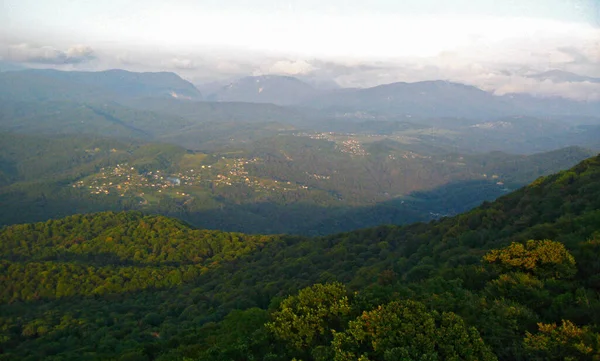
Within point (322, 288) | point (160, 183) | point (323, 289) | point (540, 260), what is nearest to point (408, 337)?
point (323, 289)

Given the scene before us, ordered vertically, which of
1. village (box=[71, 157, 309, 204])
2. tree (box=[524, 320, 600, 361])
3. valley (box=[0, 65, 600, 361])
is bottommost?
village (box=[71, 157, 309, 204])

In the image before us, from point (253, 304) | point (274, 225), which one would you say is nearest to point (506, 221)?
point (253, 304)

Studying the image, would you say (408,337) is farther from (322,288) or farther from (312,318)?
(322,288)

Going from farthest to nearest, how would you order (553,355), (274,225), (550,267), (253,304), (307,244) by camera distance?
(274,225) < (307,244) < (253,304) < (550,267) < (553,355)

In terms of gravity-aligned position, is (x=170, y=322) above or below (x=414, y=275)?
below

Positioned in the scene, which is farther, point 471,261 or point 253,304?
point 253,304

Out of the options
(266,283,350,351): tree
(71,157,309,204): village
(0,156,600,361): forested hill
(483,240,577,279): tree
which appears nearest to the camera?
(0,156,600,361): forested hill

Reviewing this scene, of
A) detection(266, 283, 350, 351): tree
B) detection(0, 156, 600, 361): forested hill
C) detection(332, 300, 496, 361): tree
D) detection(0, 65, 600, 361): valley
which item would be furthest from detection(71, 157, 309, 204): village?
detection(332, 300, 496, 361): tree

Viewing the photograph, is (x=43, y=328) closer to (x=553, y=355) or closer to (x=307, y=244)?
(x=307, y=244)

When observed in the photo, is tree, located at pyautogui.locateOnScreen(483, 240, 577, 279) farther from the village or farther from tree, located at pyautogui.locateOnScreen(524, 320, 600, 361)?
the village
